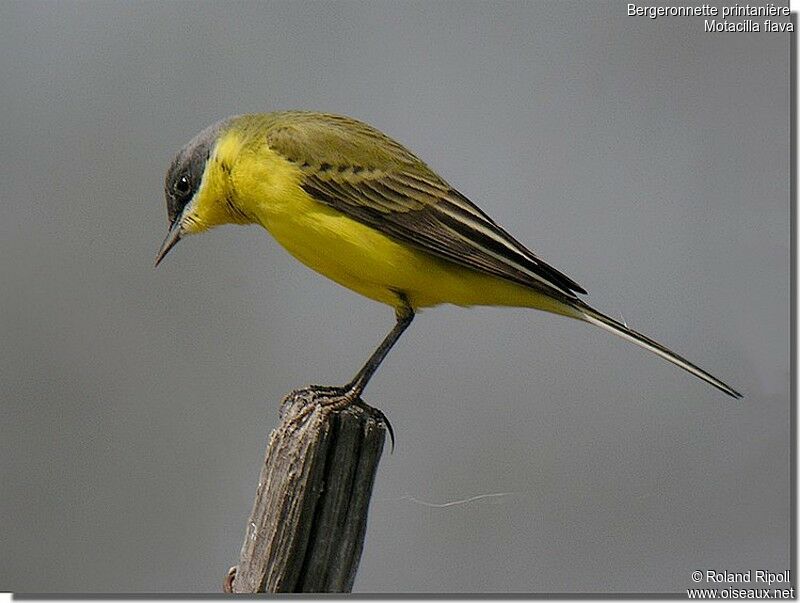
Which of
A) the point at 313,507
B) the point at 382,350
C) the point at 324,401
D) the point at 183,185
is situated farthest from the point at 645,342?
the point at 183,185

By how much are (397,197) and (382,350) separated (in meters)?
0.43

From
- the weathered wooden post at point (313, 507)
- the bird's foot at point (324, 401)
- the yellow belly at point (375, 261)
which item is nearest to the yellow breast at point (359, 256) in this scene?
the yellow belly at point (375, 261)

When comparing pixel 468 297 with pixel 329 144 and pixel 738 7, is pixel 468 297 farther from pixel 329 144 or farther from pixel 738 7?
pixel 738 7

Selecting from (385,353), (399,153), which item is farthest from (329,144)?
(385,353)

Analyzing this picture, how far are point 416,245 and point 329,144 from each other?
42 cm

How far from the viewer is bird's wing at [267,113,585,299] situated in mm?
2668

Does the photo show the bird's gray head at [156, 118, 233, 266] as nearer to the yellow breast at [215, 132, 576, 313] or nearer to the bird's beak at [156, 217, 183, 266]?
the bird's beak at [156, 217, 183, 266]

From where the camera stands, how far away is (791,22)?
10.4ft

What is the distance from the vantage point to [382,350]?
9.32 feet

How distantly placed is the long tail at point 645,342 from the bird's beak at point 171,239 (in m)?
1.23

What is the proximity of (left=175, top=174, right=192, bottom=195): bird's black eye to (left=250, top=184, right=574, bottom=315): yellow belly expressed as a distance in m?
0.43

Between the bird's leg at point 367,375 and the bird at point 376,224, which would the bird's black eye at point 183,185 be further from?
the bird's leg at point 367,375

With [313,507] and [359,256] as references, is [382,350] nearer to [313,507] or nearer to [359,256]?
[359,256]

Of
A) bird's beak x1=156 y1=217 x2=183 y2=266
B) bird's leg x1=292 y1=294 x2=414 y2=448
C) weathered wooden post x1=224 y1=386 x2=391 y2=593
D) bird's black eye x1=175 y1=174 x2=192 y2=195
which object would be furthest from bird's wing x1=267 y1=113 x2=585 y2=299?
weathered wooden post x1=224 y1=386 x2=391 y2=593
